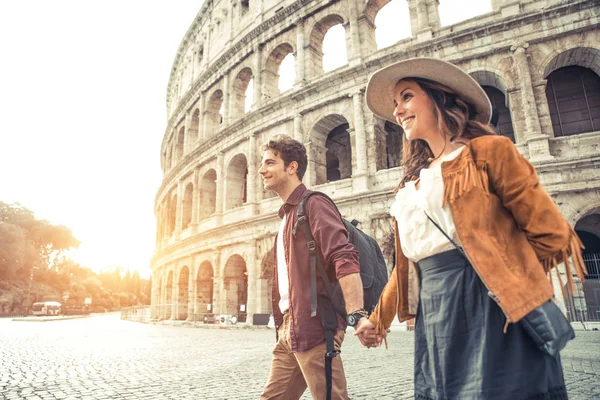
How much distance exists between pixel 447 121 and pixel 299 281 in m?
1.02

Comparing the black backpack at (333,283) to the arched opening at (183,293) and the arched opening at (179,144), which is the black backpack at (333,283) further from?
the arched opening at (179,144)

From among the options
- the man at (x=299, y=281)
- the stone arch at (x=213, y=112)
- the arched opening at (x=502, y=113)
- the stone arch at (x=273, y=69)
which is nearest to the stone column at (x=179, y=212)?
the stone arch at (x=213, y=112)

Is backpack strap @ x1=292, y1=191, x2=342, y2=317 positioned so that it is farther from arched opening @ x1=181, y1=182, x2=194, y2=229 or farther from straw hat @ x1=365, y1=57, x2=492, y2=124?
arched opening @ x1=181, y1=182, x2=194, y2=229

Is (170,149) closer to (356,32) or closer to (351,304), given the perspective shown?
(356,32)

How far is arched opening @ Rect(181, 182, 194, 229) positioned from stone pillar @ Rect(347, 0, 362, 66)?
11747 millimetres

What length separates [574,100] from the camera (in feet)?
38.1

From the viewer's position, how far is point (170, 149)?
86.1 ft

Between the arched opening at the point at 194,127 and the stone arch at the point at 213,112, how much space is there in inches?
72.6

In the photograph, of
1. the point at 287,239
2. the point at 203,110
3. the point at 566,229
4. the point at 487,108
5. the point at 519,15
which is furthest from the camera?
the point at 203,110

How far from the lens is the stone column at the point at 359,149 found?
12656 millimetres

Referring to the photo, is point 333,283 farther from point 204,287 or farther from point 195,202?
point 195,202

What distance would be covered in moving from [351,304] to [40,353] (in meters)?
8.48

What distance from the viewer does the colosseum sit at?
10.6 metres

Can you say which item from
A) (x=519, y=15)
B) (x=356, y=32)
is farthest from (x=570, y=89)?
(x=356, y=32)
